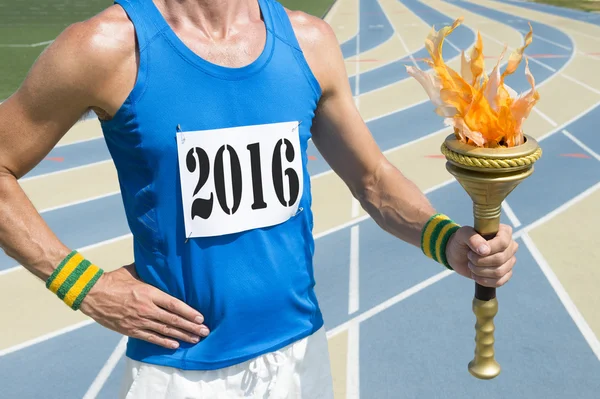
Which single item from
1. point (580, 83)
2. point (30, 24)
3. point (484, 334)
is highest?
point (484, 334)

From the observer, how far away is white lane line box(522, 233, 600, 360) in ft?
13.2

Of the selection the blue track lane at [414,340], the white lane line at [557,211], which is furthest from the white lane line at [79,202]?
the white lane line at [557,211]

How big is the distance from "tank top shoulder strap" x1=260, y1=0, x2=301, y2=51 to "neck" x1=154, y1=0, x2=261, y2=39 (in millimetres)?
96

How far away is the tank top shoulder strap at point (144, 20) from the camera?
62.8 inches

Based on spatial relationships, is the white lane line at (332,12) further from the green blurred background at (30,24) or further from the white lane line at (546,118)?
the white lane line at (546,118)

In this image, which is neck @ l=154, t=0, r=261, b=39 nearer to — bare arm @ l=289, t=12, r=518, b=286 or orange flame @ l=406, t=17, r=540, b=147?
bare arm @ l=289, t=12, r=518, b=286

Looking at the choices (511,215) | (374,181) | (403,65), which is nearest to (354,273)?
(511,215)

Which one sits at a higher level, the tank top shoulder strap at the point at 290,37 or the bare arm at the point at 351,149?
the tank top shoulder strap at the point at 290,37

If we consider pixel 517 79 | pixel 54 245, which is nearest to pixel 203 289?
pixel 54 245

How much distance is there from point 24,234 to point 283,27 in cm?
78

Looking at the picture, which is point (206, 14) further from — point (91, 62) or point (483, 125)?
point (483, 125)

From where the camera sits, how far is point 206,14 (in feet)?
5.55

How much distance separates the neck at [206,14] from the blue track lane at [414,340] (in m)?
2.34

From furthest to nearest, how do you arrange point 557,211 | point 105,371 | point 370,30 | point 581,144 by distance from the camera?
point 370,30
point 581,144
point 557,211
point 105,371
